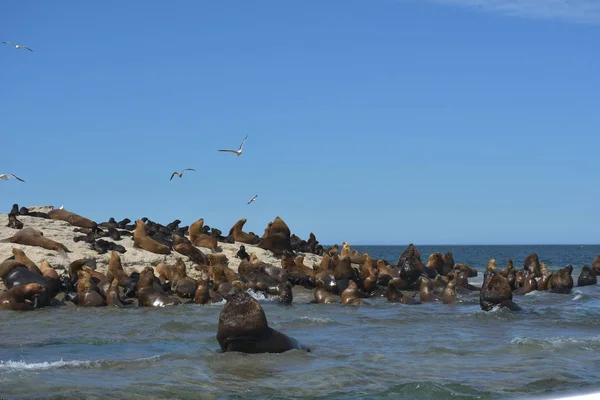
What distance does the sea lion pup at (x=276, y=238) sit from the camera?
1024 inches

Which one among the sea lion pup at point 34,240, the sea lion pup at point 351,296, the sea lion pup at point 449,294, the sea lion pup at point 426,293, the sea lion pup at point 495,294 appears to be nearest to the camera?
the sea lion pup at point 495,294

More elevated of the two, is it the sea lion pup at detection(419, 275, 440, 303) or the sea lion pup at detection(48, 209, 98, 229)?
the sea lion pup at detection(48, 209, 98, 229)

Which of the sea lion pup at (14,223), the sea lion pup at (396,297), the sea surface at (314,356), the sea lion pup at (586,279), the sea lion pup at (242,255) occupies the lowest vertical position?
the sea surface at (314,356)

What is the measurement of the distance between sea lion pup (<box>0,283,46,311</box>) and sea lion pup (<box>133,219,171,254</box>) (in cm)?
581

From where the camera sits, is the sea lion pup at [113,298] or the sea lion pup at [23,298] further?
the sea lion pup at [113,298]

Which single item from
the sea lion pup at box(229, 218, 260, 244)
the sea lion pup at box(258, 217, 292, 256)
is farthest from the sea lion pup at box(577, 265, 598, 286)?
the sea lion pup at box(229, 218, 260, 244)

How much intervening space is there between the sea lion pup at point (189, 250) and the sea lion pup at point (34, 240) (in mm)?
3254

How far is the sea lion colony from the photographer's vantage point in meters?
17.9

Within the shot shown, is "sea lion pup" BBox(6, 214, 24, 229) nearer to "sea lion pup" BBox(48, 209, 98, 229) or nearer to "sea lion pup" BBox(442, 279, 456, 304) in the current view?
"sea lion pup" BBox(48, 209, 98, 229)

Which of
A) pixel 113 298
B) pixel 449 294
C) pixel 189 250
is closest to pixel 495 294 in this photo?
pixel 449 294

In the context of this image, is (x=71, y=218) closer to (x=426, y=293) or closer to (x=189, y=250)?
(x=189, y=250)

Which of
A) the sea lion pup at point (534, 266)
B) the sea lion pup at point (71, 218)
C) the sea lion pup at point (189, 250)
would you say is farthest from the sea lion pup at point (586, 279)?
the sea lion pup at point (71, 218)

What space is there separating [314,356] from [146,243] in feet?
41.3

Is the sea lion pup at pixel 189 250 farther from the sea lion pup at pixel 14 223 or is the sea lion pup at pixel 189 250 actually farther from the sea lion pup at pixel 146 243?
the sea lion pup at pixel 14 223
